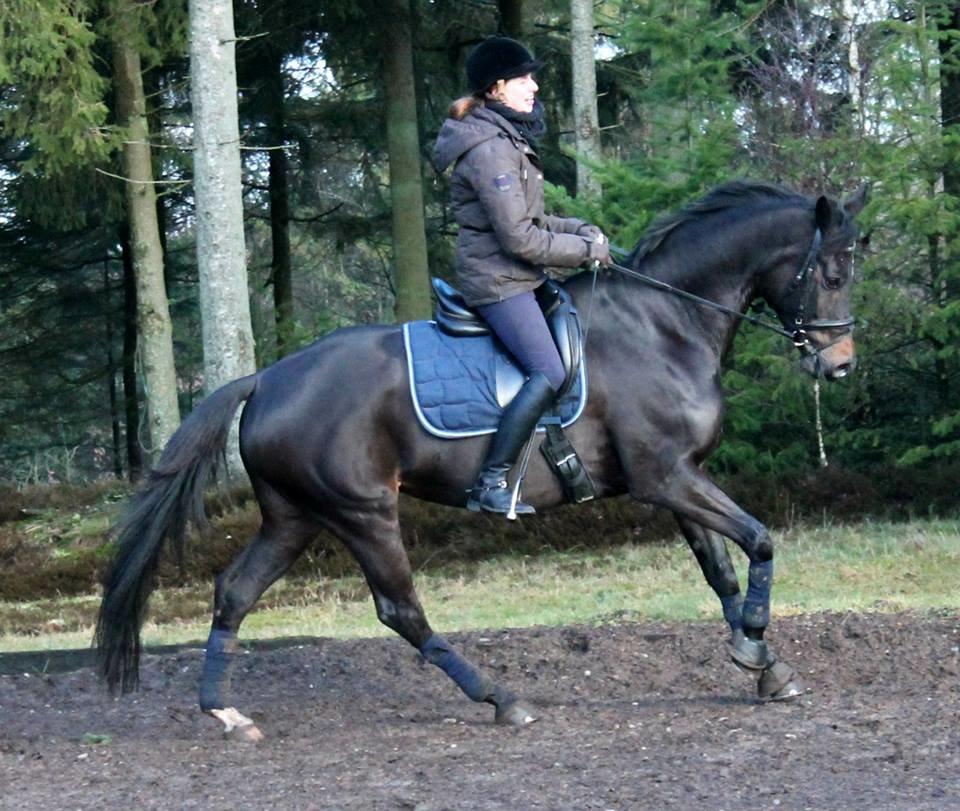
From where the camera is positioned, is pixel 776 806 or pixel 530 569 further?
pixel 530 569

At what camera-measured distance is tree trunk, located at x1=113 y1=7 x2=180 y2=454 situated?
18859 millimetres

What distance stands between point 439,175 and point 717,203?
11811 mm

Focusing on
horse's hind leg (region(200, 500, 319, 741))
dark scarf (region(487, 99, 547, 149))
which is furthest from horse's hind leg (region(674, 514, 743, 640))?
dark scarf (region(487, 99, 547, 149))

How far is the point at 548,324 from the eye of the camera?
283 inches

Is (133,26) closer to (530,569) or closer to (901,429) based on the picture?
(530,569)

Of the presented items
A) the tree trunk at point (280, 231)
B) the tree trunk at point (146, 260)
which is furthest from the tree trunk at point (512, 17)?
the tree trunk at point (146, 260)

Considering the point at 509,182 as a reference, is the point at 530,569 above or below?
below

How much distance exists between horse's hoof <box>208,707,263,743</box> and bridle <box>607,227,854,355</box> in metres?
2.79

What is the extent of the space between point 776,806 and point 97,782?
2760mm

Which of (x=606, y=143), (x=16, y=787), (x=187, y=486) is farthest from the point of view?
(x=606, y=143)

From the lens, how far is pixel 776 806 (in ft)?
17.2

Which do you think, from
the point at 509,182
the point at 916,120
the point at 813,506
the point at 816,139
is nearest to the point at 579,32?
the point at 816,139

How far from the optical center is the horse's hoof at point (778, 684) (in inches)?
281

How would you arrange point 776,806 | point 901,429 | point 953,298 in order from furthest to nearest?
point 901,429
point 953,298
point 776,806
